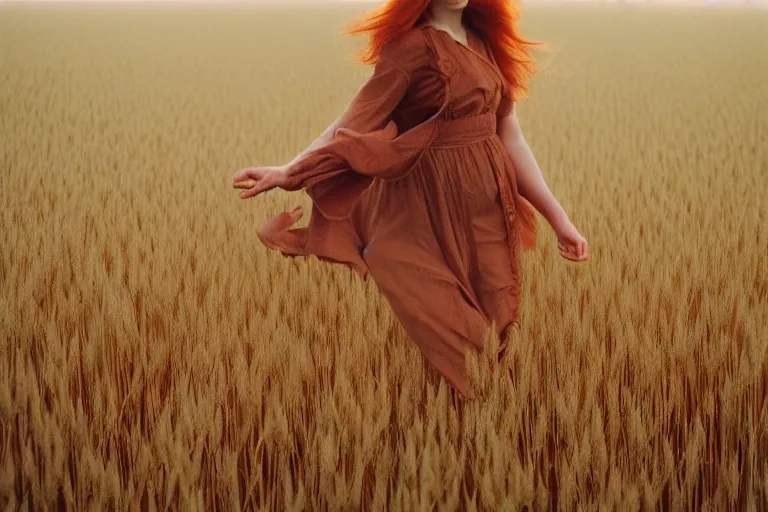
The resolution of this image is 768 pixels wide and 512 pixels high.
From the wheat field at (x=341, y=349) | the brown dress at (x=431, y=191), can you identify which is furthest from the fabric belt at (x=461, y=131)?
the wheat field at (x=341, y=349)

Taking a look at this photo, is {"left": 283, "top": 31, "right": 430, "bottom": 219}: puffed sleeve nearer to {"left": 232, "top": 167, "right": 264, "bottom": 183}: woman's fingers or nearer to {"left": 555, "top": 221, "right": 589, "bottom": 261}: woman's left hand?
{"left": 232, "top": 167, "right": 264, "bottom": 183}: woman's fingers

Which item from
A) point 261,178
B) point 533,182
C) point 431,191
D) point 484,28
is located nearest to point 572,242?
point 533,182

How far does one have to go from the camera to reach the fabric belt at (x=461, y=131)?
1885 mm

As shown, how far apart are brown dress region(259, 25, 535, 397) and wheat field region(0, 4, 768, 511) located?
128 millimetres

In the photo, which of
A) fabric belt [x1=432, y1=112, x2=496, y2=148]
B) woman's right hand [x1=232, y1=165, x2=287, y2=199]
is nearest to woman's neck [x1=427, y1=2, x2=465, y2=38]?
fabric belt [x1=432, y1=112, x2=496, y2=148]

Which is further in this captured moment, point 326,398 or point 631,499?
point 326,398

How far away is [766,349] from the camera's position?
6.68 ft

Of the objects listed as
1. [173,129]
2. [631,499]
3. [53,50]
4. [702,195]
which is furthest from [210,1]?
[631,499]

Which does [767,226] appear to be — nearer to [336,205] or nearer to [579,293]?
[579,293]

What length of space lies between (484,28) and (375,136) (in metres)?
0.37

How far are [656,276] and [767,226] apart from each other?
→ 0.88 m

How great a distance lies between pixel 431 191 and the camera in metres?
1.90

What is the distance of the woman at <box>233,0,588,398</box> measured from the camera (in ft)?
6.04

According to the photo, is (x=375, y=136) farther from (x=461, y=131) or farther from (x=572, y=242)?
(x=572, y=242)
